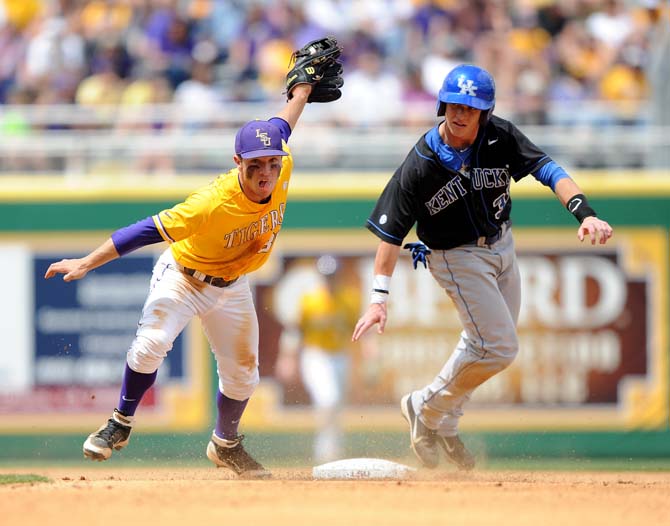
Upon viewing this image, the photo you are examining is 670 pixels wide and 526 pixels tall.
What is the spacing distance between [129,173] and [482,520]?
7.60 m

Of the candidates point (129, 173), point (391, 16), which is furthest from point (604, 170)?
point (129, 173)

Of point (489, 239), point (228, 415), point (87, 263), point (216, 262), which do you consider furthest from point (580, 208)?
point (87, 263)

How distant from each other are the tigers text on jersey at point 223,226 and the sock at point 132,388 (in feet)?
2.59

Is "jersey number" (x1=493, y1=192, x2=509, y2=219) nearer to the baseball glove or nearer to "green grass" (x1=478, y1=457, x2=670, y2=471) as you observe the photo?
the baseball glove

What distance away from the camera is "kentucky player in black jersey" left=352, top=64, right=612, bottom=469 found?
7.59m

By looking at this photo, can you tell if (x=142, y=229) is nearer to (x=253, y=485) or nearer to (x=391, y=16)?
(x=253, y=485)

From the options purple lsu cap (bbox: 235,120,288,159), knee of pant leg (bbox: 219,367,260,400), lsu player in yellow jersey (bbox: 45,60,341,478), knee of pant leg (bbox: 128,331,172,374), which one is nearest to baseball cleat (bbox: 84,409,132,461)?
lsu player in yellow jersey (bbox: 45,60,341,478)

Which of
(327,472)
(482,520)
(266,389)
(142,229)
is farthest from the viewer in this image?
(266,389)

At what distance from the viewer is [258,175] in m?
7.54

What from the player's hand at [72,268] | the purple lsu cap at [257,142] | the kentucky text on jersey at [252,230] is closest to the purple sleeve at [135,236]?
the player's hand at [72,268]

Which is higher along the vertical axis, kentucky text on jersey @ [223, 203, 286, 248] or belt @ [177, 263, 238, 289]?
kentucky text on jersey @ [223, 203, 286, 248]

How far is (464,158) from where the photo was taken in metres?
7.70

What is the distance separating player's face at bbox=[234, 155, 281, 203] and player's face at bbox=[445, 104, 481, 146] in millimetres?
1098

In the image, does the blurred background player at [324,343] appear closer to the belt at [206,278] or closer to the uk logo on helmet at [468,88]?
the belt at [206,278]
